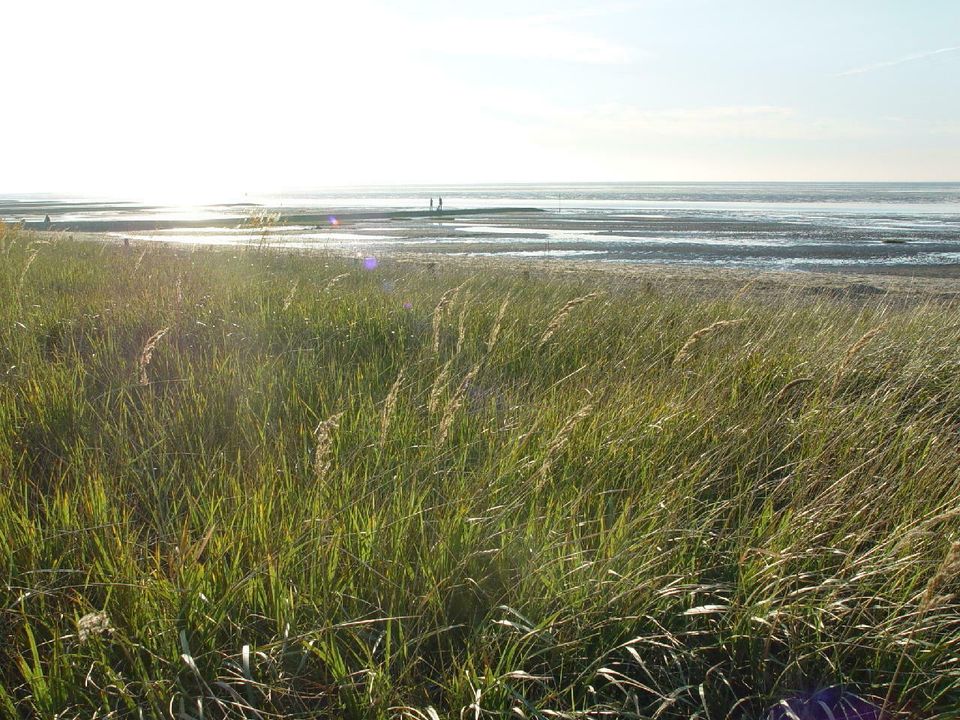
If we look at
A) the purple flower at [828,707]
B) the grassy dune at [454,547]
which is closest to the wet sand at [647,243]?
the grassy dune at [454,547]

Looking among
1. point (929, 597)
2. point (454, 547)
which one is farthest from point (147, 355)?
point (929, 597)

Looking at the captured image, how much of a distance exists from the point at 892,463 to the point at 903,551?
0.86 metres

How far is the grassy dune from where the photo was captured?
1.96 m

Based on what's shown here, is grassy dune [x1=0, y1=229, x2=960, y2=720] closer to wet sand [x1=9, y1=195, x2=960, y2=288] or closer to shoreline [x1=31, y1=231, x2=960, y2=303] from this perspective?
wet sand [x1=9, y1=195, x2=960, y2=288]

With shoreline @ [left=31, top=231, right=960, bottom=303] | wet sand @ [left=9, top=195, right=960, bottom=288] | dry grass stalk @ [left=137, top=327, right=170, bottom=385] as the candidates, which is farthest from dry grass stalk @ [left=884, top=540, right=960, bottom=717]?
shoreline @ [left=31, top=231, right=960, bottom=303]

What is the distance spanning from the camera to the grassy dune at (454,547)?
6.45ft

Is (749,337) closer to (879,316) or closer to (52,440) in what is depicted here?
(879,316)

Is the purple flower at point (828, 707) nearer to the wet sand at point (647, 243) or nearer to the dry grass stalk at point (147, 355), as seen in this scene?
the dry grass stalk at point (147, 355)

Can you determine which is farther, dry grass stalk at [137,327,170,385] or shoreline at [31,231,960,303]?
shoreline at [31,231,960,303]

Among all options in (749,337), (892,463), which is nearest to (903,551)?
(892,463)

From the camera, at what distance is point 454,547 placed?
93.2 inches

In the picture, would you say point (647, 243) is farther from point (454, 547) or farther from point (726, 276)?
point (454, 547)

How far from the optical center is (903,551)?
2.58m

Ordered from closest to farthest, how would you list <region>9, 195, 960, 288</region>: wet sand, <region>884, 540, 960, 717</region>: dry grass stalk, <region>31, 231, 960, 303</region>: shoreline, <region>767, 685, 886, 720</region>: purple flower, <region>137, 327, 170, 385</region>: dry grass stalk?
1. <region>884, 540, 960, 717</region>: dry grass stalk
2. <region>767, 685, 886, 720</region>: purple flower
3. <region>137, 327, 170, 385</region>: dry grass stalk
4. <region>31, 231, 960, 303</region>: shoreline
5. <region>9, 195, 960, 288</region>: wet sand
